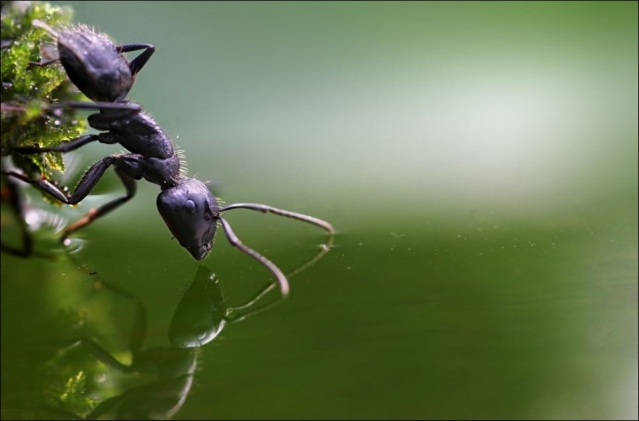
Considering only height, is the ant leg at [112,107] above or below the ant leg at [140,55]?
below

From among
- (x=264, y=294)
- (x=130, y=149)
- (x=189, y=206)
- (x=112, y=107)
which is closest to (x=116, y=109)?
(x=112, y=107)

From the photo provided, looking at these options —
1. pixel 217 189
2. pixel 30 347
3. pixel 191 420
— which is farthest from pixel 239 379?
pixel 217 189

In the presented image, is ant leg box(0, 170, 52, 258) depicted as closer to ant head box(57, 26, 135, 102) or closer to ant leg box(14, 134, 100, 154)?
ant leg box(14, 134, 100, 154)

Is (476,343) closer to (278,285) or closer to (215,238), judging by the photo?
(278,285)

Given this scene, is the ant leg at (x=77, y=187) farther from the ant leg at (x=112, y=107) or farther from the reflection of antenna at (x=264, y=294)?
the reflection of antenna at (x=264, y=294)

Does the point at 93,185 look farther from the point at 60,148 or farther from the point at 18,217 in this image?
the point at 18,217

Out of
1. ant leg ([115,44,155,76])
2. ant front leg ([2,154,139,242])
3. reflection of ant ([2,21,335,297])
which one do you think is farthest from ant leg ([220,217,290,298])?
ant leg ([115,44,155,76])

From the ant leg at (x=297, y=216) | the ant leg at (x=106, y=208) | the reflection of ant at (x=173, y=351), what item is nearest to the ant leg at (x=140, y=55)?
the ant leg at (x=106, y=208)

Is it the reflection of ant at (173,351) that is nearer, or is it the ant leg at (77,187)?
the reflection of ant at (173,351)
